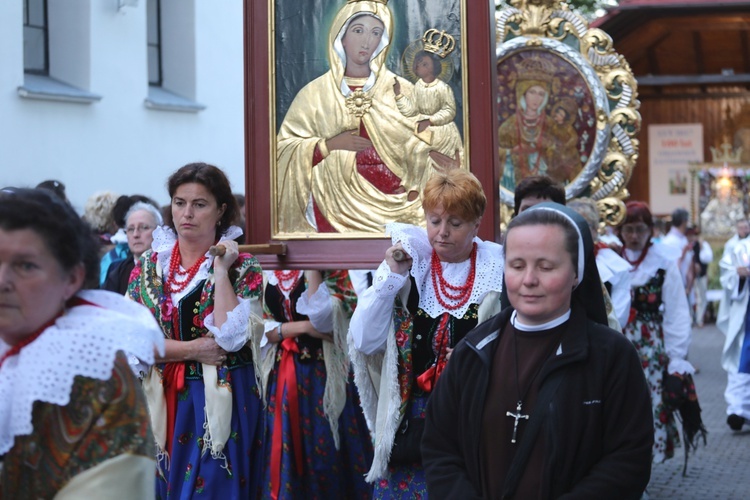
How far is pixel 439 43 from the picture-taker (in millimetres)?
5316

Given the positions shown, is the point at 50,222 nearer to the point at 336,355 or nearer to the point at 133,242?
the point at 336,355

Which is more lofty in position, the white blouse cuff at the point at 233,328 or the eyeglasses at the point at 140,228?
the eyeglasses at the point at 140,228

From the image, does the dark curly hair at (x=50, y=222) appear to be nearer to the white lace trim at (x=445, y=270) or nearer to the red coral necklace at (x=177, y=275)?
the white lace trim at (x=445, y=270)

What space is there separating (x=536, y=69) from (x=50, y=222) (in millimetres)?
7844

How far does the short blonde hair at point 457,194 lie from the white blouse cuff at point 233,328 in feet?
2.84

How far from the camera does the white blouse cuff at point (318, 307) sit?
254 inches

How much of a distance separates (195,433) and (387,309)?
1031 millimetres

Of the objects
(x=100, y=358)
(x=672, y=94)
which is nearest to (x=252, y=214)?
(x=100, y=358)

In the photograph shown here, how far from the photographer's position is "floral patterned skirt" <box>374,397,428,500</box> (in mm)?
4883

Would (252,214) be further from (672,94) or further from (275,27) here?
(672,94)

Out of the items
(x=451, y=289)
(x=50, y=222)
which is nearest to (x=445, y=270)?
(x=451, y=289)

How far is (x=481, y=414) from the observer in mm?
3449

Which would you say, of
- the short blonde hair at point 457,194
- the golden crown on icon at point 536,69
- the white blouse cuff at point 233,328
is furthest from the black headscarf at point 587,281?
the golden crown on icon at point 536,69

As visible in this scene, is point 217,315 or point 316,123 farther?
point 316,123
